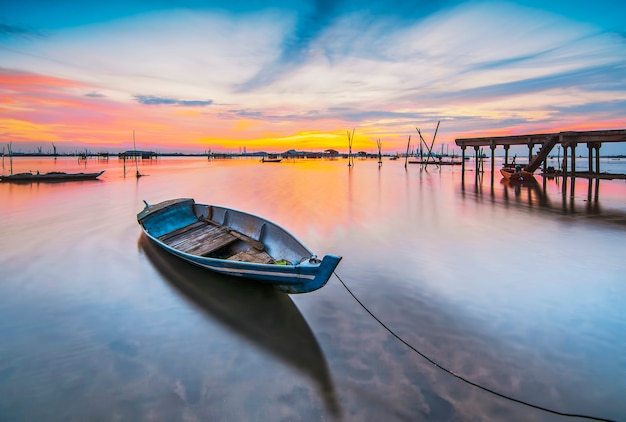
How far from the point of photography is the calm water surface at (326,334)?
11.4ft

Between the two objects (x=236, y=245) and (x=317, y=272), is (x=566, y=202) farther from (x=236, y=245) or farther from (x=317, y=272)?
(x=317, y=272)

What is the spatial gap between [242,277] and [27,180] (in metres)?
34.5

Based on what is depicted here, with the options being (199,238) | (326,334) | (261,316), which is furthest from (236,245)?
(326,334)

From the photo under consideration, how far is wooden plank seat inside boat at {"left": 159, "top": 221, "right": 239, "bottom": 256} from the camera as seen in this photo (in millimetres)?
7466

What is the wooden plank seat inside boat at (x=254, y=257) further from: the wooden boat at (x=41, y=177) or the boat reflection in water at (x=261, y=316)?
the wooden boat at (x=41, y=177)

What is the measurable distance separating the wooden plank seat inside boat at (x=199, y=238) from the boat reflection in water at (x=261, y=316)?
48cm

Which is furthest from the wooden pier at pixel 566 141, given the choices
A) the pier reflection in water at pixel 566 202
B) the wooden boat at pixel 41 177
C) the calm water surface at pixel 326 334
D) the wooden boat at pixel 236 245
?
the wooden boat at pixel 41 177

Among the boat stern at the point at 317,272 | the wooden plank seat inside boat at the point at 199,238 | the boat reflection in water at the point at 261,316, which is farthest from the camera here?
the wooden plank seat inside boat at the point at 199,238

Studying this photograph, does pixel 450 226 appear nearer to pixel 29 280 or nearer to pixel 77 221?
pixel 29 280

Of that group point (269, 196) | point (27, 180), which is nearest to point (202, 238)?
point (269, 196)

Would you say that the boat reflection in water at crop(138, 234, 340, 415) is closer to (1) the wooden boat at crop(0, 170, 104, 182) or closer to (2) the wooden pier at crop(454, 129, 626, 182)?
(2) the wooden pier at crop(454, 129, 626, 182)

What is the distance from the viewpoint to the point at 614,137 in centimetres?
1827

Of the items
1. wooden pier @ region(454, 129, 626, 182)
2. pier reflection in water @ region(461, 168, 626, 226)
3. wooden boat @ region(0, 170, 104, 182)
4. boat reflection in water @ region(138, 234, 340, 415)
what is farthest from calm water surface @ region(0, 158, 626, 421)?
wooden boat @ region(0, 170, 104, 182)

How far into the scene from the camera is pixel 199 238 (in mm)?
8289
